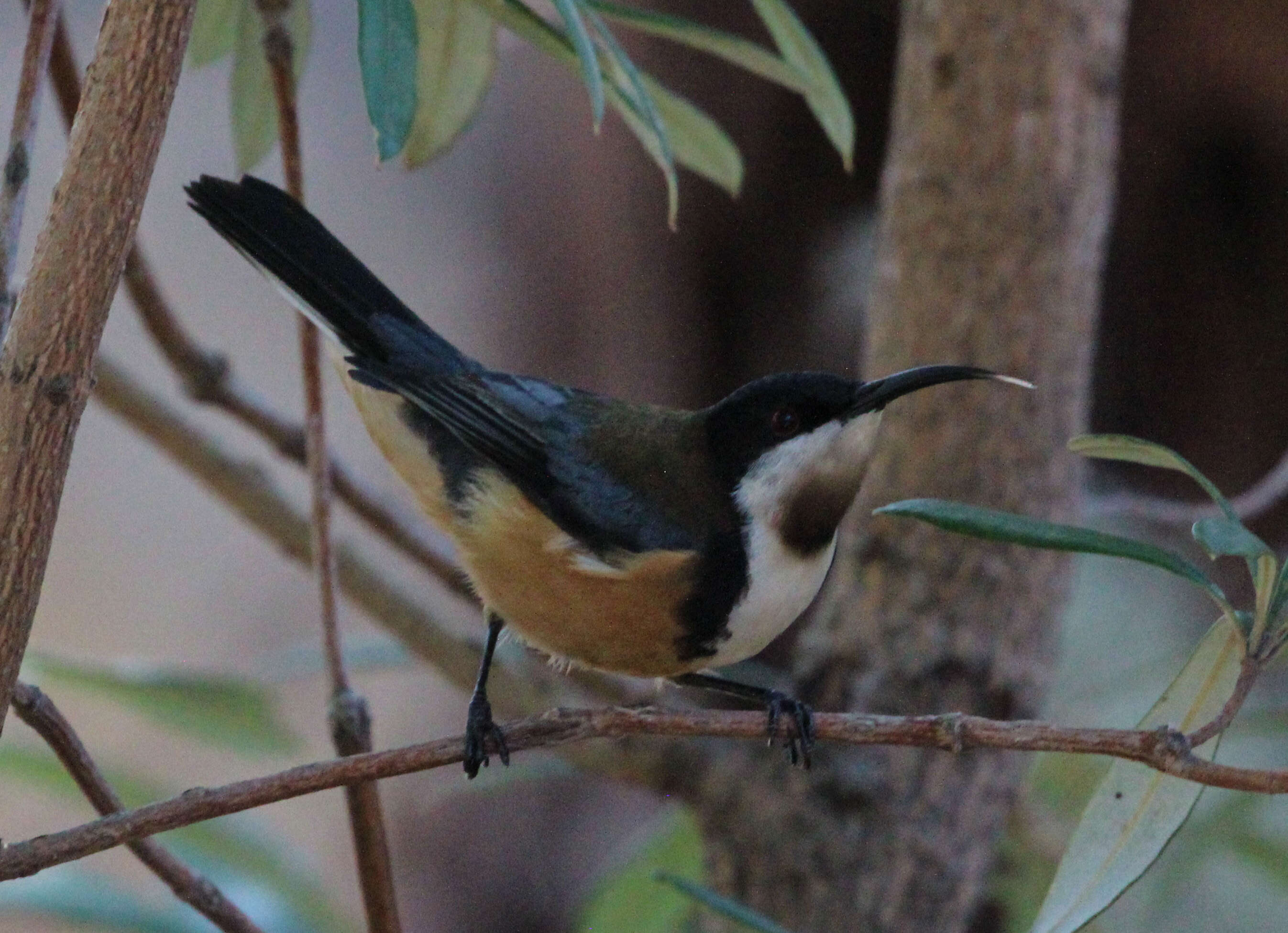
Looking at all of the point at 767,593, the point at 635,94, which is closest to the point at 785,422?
the point at 767,593

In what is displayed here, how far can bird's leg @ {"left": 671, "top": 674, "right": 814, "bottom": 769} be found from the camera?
137 cm

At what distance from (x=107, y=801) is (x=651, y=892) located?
1250 millimetres

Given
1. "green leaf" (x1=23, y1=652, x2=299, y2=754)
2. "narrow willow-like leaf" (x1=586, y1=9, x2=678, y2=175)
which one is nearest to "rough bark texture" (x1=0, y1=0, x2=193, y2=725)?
"narrow willow-like leaf" (x1=586, y1=9, x2=678, y2=175)

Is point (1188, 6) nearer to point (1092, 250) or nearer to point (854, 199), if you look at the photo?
point (854, 199)

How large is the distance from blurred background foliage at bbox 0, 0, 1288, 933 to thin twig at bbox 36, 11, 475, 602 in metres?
0.30

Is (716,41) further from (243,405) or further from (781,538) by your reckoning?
(243,405)

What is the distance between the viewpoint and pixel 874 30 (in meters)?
2.77

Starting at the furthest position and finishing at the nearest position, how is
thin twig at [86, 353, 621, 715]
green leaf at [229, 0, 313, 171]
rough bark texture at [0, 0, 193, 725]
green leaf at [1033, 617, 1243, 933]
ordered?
1. thin twig at [86, 353, 621, 715]
2. green leaf at [229, 0, 313, 171]
3. green leaf at [1033, 617, 1243, 933]
4. rough bark texture at [0, 0, 193, 725]

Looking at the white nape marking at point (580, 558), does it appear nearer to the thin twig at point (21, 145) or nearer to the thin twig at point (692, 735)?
the thin twig at point (692, 735)

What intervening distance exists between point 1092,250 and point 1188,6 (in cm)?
110

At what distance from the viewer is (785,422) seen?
1315 millimetres

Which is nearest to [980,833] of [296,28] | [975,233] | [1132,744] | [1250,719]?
[1250,719]

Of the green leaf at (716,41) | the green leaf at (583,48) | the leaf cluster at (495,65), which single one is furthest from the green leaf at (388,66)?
the green leaf at (716,41)

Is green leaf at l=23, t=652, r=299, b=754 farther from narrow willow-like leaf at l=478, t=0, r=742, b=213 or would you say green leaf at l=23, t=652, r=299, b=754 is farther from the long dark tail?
narrow willow-like leaf at l=478, t=0, r=742, b=213
